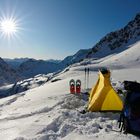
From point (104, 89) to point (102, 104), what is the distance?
2.33 ft

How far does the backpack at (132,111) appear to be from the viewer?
26.5ft

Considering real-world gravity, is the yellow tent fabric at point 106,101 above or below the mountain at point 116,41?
below

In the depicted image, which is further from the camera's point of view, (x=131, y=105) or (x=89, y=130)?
(x=89, y=130)

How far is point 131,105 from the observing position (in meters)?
8.32

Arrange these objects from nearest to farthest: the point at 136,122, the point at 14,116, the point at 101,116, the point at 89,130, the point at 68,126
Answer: the point at 136,122, the point at 89,130, the point at 68,126, the point at 101,116, the point at 14,116

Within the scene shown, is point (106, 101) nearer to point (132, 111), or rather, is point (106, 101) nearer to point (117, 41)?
point (132, 111)

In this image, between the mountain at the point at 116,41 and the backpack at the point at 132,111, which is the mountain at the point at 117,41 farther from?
the backpack at the point at 132,111

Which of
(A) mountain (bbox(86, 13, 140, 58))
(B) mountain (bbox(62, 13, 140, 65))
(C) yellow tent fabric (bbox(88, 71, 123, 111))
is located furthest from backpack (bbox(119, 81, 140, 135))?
(B) mountain (bbox(62, 13, 140, 65))

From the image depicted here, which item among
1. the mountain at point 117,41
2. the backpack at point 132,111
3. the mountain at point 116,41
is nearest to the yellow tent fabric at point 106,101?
the backpack at point 132,111

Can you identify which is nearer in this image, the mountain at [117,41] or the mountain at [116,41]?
the mountain at [117,41]

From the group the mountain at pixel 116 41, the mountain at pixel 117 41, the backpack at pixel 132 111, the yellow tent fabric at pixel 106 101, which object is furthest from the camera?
the mountain at pixel 116 41

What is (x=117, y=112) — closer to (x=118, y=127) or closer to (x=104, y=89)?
(x=104, y=89)

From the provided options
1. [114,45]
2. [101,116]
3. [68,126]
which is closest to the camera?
[68,126]

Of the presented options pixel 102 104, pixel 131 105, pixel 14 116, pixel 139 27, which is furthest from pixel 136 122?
pixel 139 27
